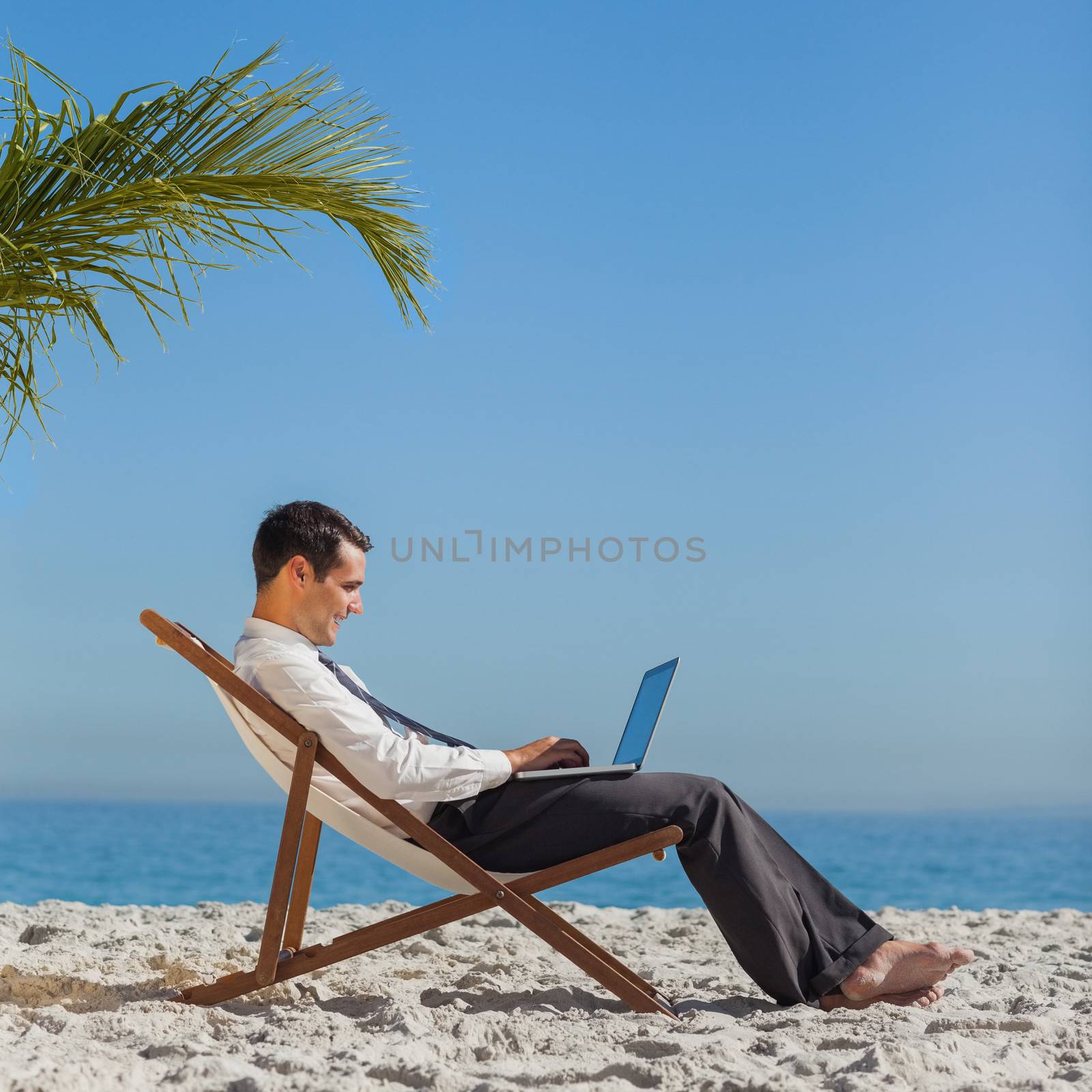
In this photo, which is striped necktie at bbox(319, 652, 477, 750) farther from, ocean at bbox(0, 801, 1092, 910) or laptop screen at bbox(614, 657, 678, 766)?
ocean at bbox(0, 801, 1092, 910)

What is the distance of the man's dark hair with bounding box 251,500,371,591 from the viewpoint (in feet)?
8.74

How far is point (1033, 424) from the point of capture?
2477 cm

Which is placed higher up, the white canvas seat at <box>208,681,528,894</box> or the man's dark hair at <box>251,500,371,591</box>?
the man's dark hair at <box>251,500,371,591</box>

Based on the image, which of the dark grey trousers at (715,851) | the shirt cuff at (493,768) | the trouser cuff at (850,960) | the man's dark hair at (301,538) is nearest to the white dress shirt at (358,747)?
the shirt cuff at (493,768)

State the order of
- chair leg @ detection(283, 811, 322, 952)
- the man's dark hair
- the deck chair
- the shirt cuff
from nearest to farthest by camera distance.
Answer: the deck chair < the shirt cuff < the man's dark hair < chair leg @ detection(283, 811, 322, 952)

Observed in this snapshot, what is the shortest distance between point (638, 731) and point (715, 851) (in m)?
0.38

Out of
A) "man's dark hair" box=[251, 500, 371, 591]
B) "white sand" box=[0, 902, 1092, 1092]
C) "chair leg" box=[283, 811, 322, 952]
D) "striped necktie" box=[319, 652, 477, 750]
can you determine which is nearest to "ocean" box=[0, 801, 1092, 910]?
"white sand" box=[0, 902, 1092, 1092]

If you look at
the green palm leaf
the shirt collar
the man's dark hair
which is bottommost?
the shirt collar

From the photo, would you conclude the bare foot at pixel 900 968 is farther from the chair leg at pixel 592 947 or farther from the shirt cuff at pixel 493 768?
the shirt cuff at pixel 493 768

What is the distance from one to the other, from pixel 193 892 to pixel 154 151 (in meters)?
15.3

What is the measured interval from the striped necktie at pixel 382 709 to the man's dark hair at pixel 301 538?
241 mm

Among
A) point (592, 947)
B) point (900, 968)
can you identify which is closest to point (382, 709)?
point (592, 947)

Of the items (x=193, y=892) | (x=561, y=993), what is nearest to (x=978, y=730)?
(x=193, y=892)

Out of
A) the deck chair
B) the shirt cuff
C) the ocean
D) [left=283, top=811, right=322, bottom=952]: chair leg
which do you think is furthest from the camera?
the ocean
